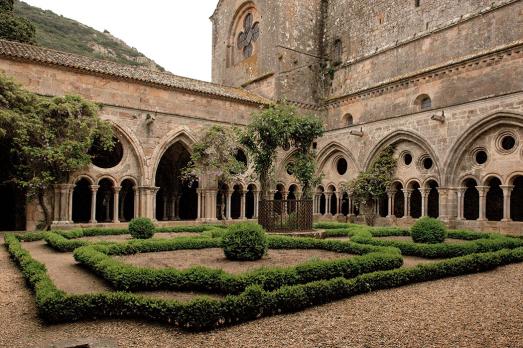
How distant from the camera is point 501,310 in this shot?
571 cm

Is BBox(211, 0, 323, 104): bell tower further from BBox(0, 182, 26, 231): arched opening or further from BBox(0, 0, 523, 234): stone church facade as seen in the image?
BBox(0, 182, 26, 231): arched opening

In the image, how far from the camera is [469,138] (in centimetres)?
1642

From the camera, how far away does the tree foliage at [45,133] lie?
47.5 feet

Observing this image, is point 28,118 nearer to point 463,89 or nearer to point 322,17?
point 463,89

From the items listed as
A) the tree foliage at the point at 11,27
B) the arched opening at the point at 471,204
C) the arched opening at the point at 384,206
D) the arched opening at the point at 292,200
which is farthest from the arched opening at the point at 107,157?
the arched opening at the point at 471,204

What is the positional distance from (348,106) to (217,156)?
33.7ft

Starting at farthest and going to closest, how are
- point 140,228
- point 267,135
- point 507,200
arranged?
1. point 267,135
2. point 507,200
3. point 140,228

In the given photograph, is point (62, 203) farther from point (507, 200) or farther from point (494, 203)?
point (494, 203)

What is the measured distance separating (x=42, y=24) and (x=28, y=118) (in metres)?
48.1

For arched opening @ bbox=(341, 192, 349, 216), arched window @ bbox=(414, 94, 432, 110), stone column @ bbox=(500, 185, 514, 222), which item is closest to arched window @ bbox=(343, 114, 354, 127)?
arched window @ bbox=(414, 94, 432, 110)

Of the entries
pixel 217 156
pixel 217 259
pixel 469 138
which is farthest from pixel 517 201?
pixel 217 259

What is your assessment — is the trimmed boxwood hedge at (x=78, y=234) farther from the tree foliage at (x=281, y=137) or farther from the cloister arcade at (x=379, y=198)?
the tree foliage at (x=281, y=137)

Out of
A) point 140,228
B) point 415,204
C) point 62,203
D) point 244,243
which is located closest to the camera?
point 244,243

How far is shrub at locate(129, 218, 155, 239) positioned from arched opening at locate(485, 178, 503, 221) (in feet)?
46.2
